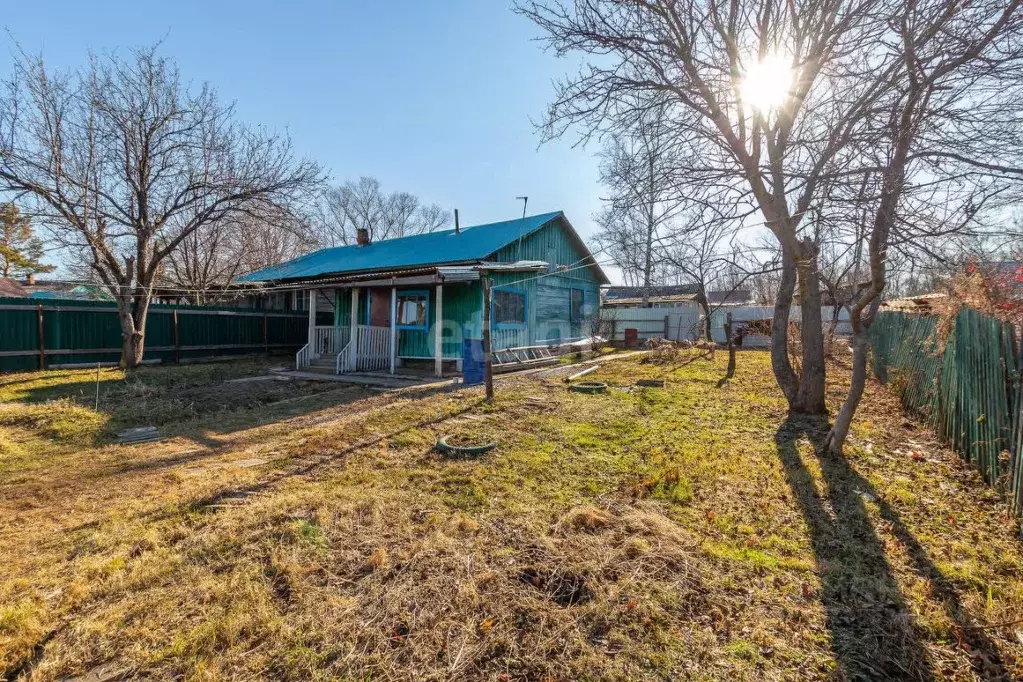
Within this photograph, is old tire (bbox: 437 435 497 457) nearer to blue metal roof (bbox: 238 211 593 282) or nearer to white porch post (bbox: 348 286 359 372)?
blue metal roof (bbox: 238 211 593 282)

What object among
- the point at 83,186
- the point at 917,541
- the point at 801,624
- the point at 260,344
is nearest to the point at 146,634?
the point at 801,624

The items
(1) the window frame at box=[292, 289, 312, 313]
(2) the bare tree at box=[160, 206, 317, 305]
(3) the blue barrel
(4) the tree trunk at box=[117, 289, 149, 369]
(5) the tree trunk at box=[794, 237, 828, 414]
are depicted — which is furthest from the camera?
(2) the bare tree at box=[160, 206, 317, 305]


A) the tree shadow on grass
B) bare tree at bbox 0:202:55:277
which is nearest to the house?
the tree shadow on grass

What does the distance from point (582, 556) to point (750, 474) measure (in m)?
2.59

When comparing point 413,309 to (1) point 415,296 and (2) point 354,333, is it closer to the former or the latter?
(1) point 415,296

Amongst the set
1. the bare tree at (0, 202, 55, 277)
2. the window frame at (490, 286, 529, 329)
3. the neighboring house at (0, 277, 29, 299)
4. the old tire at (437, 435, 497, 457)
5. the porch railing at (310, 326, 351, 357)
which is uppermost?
the bare tree at (0, 202, 55, 277)

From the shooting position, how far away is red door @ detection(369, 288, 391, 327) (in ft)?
43.8

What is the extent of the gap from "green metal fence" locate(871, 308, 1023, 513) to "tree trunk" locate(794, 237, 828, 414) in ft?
4.03

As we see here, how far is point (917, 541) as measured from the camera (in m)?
3.36

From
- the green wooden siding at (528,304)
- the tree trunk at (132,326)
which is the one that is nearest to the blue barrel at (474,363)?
the green wooden siding at (528,304)

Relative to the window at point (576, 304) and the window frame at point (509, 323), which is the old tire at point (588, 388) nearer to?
the window frame at point (509, 323)

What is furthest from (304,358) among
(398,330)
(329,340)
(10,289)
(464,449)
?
(10,289)

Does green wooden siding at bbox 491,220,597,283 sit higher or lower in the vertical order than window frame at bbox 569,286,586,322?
higher

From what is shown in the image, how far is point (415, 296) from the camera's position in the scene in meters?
12.9
